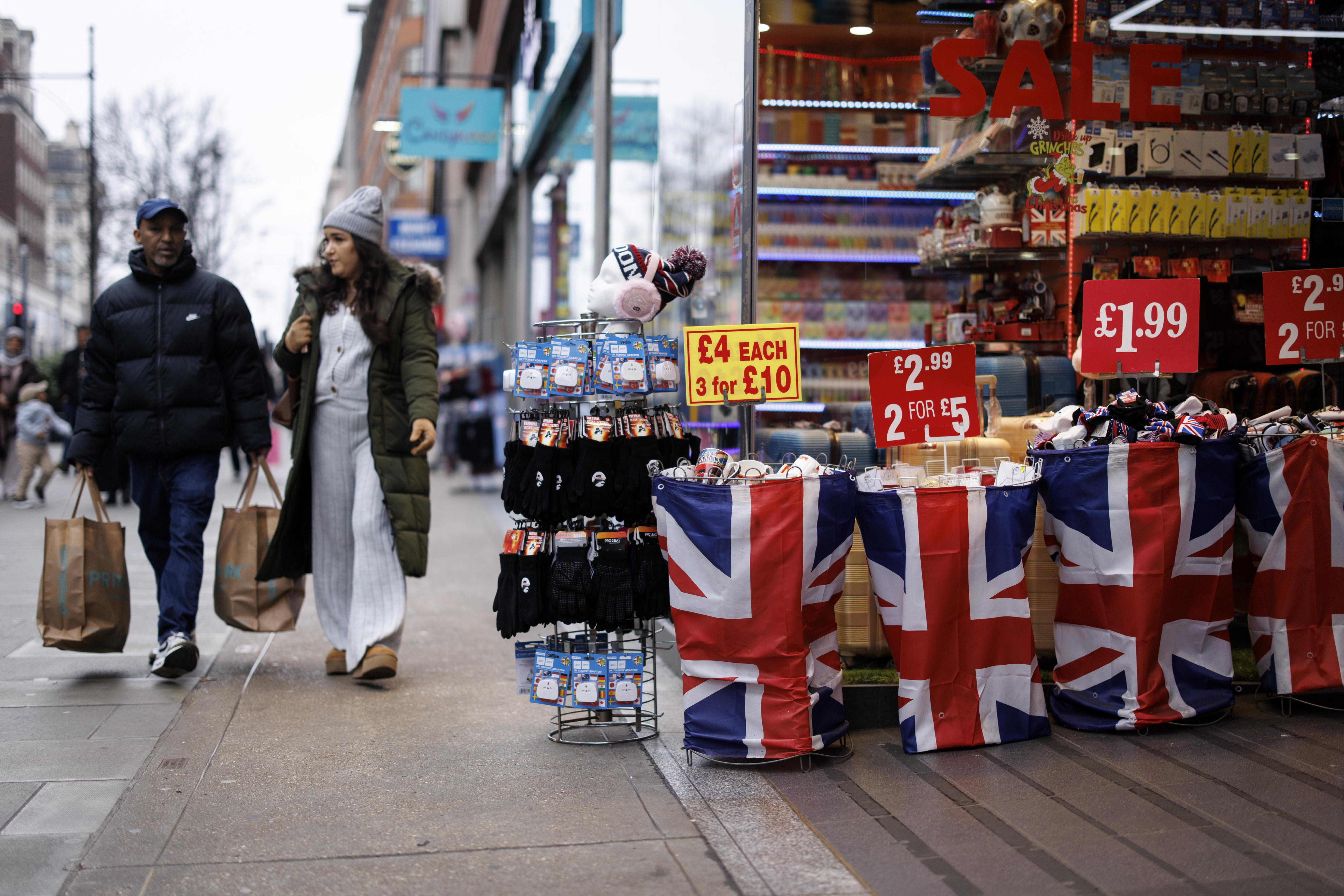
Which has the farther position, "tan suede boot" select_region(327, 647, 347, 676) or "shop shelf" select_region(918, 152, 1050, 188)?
"shop shelf" select_region(918, 152, 1050, 188)

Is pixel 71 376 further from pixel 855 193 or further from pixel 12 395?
pixel 855 193

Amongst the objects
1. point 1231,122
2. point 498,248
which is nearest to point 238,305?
point 1231,122

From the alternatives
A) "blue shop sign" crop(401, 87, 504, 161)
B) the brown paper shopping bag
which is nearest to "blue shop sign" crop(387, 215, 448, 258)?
"blue shop sign" crop(401, 87, 504, 161)

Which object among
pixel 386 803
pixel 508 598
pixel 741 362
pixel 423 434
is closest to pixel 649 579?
pixel 508 598

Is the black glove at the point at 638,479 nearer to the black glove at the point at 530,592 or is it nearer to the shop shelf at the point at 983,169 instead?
the black glove at the point at 530,592

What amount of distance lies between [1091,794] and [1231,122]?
3.99 meters

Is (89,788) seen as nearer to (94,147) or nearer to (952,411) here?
(952,411)

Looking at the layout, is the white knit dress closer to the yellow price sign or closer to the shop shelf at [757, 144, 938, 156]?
the yellow price sign

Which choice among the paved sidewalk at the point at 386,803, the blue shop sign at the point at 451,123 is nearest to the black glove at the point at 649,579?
the paved sidewalk at the point at 386,803

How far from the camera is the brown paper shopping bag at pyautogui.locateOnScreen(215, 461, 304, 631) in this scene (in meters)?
5.64

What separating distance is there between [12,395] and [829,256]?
30.8ft

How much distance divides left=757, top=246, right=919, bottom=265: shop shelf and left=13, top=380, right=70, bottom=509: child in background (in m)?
8.38

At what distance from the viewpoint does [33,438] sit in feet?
42.8

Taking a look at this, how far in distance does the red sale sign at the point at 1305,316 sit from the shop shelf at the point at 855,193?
3462mm
